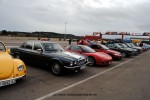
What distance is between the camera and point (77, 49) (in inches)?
416

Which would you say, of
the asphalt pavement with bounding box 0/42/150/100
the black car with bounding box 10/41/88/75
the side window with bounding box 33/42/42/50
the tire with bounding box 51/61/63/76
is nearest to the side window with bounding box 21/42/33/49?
the black car with bounding box 10/41/88/75

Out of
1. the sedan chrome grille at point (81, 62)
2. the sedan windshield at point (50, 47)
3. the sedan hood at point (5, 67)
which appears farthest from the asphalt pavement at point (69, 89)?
the sedan windshield at point (50, 47)

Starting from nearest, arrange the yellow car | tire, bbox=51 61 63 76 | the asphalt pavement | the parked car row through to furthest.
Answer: the asphalt pavement, the yellow car, the parked car row, tire, bbox=51 61 63 76

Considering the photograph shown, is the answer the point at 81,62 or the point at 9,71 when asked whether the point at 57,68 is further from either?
the point at 9,71

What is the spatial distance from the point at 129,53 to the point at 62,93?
1260 centimetres

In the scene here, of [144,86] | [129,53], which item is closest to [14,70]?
[144,86]

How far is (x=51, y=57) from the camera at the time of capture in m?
7.17

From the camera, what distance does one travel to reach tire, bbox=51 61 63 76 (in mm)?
6826

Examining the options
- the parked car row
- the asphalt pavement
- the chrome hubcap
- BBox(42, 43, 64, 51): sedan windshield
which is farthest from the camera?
BBox(42, 43, 64, 51): sedan windshield

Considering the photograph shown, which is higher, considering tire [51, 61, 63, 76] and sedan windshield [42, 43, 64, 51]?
sedan windshield [42, 43, 64, 51]

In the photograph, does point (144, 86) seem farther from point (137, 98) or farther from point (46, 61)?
point (46, 61)

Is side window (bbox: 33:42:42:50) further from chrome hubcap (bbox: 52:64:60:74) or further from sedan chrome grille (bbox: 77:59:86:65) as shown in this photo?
sedan chrome grille (bbox: 77:59:86:65)

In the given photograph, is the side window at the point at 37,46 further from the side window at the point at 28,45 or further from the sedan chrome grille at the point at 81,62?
the sedan chrome grille at the point at 81,62

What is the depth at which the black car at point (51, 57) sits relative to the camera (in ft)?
22.4
